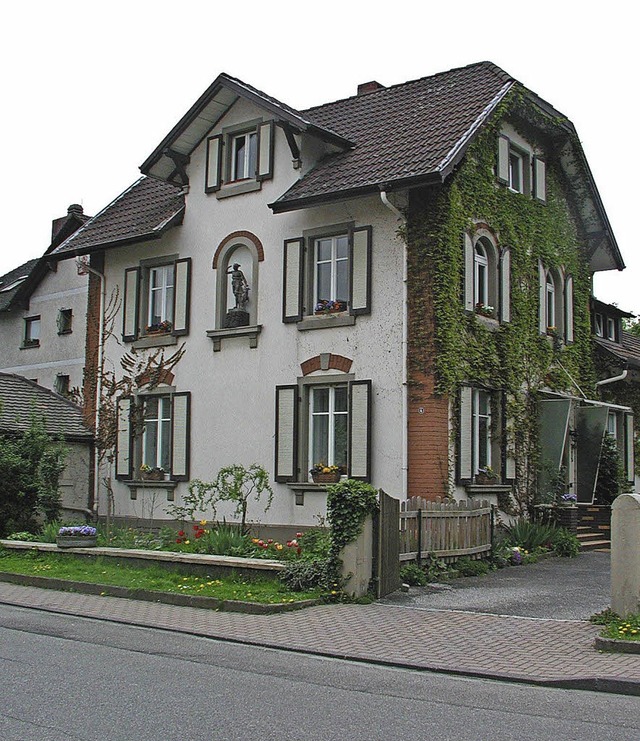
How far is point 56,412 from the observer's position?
24609 mm

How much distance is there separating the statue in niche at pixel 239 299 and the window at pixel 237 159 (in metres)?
1.91

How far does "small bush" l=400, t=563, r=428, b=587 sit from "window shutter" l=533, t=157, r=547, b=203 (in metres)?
11.0

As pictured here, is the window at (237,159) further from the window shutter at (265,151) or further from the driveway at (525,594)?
the driveway at (525,594)

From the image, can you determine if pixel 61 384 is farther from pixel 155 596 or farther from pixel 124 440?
pixel 155 596

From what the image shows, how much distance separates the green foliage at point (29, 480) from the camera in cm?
2038

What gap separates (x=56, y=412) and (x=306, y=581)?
42.2ft

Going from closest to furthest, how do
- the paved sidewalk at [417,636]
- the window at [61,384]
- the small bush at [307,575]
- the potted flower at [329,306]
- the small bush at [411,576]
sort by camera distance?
1. the paved sidewalk at [417,636]
2. the small bush at [307,575]
3. the small bush at [411,576]
4. the potted flower at [329,306]
5. the window at [61,384]

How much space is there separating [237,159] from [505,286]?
661cm

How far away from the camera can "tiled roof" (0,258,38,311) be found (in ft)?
100

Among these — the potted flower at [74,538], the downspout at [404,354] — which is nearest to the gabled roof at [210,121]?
the downspout at [404,354]

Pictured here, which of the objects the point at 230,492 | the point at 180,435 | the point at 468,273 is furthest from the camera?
the point at 180,435

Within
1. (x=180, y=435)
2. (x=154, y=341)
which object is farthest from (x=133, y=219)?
(x=180, y=435)

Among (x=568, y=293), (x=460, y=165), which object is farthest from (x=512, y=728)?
(x=568, y=293)

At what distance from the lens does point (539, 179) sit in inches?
898
